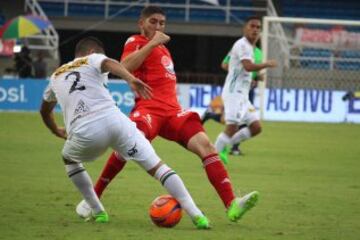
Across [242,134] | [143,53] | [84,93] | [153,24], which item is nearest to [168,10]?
[242,134]

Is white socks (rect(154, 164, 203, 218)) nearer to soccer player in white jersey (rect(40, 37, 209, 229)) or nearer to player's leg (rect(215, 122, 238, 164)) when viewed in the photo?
soccer player in white jersey (rect(40, 37, 209, 229))

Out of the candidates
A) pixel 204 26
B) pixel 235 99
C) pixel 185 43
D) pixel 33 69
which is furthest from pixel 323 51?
pixel 235 99

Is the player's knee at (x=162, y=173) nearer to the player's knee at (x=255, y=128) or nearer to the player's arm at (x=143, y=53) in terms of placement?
the player's arm at (x=143, y=53)

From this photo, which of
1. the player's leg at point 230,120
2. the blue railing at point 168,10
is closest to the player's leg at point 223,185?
the player's leg at point 230,120

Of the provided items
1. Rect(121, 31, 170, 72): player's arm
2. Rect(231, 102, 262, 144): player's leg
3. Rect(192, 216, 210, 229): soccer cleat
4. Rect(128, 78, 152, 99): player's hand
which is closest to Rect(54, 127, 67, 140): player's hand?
Rect(121, 31, 170, 72): player's arm

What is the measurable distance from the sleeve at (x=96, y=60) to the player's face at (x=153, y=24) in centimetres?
132

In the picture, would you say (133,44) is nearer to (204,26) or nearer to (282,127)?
(282,127)

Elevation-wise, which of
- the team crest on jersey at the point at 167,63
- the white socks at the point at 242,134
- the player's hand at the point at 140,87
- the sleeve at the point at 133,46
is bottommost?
the white socks at the point at 242,134

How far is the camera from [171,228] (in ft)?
30.5

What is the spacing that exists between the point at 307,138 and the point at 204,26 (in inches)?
606

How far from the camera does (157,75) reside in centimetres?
1055

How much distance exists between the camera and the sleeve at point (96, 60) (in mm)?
8963

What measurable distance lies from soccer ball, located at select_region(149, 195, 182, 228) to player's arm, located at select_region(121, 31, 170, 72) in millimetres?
1376

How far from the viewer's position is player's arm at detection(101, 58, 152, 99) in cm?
853
